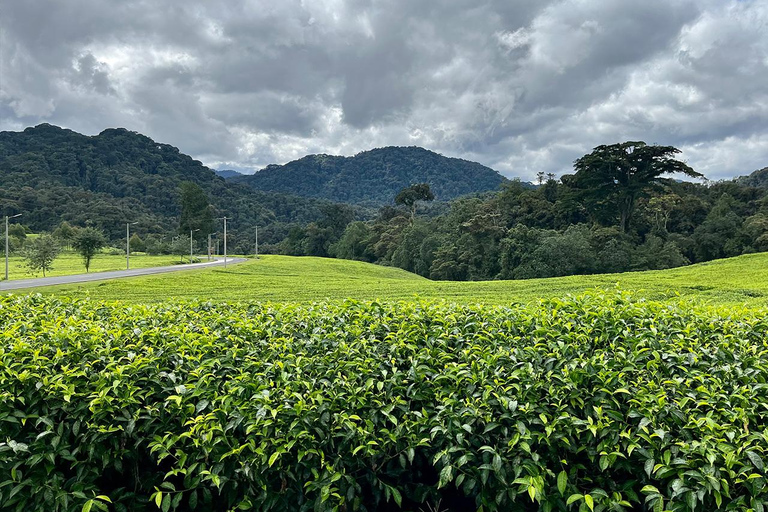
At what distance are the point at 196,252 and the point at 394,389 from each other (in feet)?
203

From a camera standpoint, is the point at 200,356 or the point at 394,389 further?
the point at 200,356

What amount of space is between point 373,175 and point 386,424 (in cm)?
14458

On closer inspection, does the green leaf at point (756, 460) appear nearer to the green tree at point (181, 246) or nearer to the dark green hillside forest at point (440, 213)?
the dark green hillside forest at point (440, 213)

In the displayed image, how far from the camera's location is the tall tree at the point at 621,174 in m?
36.7

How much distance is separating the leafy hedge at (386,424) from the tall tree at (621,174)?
128 ft

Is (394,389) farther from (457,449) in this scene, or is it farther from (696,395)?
(696,395)

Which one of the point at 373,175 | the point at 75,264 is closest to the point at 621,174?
the point at 75,264

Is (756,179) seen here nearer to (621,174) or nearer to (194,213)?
(621,174)

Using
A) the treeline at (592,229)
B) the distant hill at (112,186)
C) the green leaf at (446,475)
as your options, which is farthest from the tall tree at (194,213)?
the green leaf at (446,475)

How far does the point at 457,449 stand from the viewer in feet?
7.13

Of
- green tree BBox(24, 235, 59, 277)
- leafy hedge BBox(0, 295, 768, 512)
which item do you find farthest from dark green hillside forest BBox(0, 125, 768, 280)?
leafy hedge BBox(0, 295, 768, 512)

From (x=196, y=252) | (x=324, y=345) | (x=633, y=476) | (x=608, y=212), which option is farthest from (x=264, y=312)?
(x=196, y=252)

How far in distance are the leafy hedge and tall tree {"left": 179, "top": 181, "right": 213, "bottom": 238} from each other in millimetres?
62253

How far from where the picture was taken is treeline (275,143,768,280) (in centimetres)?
3403
